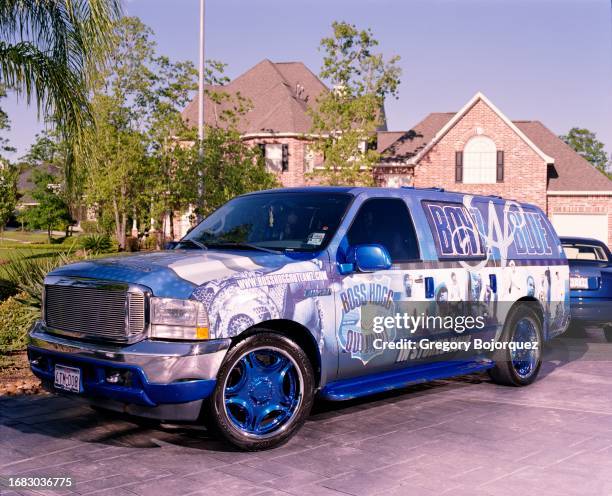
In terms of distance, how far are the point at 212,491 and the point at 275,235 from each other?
8.28 feet

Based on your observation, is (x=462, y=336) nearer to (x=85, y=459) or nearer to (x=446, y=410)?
(x=446, y=410)

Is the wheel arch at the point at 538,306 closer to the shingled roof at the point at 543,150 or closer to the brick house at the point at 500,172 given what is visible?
the brick house at the point at 500,172

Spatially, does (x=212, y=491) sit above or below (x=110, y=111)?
below

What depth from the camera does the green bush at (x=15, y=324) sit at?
1040cm

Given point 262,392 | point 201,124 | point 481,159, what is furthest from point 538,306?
point 481,159

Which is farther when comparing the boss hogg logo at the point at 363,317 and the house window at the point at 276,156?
the house window at the point at 276,156

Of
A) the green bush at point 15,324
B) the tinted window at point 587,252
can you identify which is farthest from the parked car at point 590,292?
the green bush at point 15,324

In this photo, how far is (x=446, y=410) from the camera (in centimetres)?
721

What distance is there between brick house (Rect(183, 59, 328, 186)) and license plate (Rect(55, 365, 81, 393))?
31032 mm

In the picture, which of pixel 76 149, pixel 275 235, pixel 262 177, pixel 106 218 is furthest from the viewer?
pixel 106 218

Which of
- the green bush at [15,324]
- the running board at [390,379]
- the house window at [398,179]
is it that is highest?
the house window at [398,179]

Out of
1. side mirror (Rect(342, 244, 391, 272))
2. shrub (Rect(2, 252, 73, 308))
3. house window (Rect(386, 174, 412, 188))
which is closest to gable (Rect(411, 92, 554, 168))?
house window (Rect(386, 174, 412, 188))

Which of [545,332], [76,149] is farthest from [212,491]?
[76,149]

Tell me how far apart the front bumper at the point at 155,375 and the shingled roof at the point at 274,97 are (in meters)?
32.8
